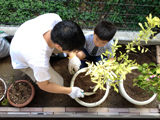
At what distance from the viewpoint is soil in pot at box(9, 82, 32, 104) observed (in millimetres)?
1734

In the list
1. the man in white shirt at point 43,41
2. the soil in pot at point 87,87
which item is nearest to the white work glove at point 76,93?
the soil in pot at point 87,87

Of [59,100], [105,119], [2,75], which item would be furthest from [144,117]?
[2,75]

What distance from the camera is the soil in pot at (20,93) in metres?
1.73

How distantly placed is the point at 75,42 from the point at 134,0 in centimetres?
186

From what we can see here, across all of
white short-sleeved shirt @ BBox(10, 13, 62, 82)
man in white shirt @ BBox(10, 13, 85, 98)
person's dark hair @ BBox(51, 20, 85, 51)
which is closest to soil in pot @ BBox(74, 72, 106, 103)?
man in white shirt @ BBox(10, 13, 85, 98)

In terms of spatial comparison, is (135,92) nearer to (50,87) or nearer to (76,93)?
(76,93)

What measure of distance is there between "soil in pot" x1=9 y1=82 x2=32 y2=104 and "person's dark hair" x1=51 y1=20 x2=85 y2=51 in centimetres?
108

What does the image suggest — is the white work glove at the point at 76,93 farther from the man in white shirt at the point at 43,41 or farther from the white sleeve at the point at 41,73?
the white sleeve at the point at 41,73

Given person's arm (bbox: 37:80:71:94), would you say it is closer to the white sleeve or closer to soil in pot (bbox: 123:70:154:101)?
the white sleeve

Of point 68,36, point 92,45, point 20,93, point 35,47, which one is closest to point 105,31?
point 92,45

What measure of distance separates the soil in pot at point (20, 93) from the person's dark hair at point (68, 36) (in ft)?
3.55

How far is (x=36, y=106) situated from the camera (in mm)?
1894

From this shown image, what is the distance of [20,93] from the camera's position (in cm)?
175

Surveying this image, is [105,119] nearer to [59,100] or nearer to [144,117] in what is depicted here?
[144,117]
